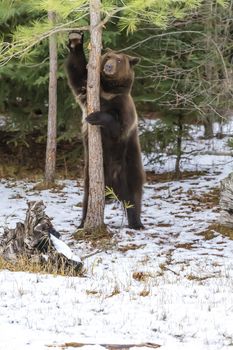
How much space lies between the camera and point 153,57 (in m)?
13.7

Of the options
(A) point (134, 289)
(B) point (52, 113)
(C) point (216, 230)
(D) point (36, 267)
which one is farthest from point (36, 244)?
(B) point (52, 113)

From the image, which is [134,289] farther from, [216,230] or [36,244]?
[216,230]

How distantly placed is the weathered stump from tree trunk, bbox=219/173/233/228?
3271 millimetres

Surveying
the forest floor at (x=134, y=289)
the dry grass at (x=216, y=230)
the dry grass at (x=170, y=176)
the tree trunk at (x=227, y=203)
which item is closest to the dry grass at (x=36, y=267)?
the forest floor at (x=134, y=289)

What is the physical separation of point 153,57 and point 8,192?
408cm

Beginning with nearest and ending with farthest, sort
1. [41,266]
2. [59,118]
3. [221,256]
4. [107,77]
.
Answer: [41,266] → [221,256] → [107,77] → [59,118]

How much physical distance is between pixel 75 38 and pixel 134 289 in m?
4.19

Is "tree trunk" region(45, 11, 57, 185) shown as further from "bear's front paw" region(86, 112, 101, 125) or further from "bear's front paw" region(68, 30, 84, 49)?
"bear's front paw" region(86, 112, 101, 125)

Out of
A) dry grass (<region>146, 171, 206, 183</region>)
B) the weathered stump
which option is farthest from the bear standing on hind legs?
dry grass (<region>146, 171, 206, 183</region>)

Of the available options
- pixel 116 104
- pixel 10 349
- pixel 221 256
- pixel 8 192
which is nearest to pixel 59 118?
pixel 8 192

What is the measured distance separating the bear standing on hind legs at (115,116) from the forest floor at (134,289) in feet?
2.45

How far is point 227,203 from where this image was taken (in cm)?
991

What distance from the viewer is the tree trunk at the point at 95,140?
29.9 ft

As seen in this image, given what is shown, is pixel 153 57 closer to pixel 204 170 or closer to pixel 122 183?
pixel 204 170
